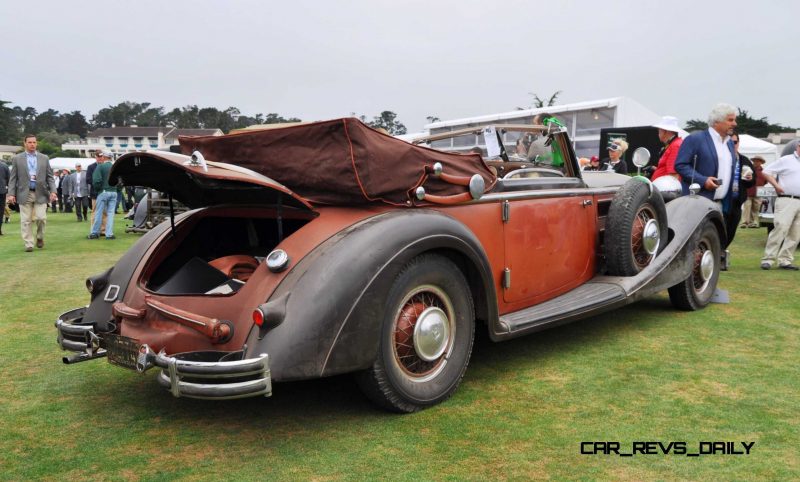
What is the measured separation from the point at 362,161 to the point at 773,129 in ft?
241

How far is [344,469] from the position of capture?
2641 millimetres

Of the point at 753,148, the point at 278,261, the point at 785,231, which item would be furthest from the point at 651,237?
the point at 753,148

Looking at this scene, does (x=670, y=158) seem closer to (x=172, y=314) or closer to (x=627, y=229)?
(x=627, y=229)

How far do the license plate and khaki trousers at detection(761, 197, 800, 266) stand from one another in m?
7.84

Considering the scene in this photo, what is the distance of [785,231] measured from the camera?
8.00 meters

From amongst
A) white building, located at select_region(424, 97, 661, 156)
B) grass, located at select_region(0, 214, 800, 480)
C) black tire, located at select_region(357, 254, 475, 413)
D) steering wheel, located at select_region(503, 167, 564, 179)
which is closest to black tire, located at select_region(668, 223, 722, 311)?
grass, located at select_region(0, 214, 800, 480)

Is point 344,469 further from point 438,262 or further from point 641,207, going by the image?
point 641,207

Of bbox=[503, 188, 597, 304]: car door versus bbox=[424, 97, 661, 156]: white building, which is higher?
bbox=[424, 97, 661, 156]: white building

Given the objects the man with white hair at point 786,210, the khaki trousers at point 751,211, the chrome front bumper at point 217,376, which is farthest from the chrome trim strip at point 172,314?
the khaki trousers at point 751,211

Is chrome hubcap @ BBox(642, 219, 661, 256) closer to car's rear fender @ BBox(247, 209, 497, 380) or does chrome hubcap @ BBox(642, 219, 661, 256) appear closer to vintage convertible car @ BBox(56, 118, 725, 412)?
vintage convertible car @ BBox(56, 118, 725, 412)

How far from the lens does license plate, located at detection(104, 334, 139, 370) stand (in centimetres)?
304

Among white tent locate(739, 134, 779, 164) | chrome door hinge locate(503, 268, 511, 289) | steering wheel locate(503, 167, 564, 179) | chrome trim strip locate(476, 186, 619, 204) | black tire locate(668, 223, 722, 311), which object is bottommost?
black tire locate(668, 223, 722, 311)

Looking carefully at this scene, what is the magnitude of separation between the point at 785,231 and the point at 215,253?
23.8 ft

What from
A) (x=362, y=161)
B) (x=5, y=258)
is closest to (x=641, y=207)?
(x=362, y=161)
